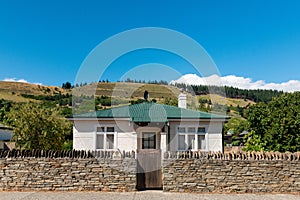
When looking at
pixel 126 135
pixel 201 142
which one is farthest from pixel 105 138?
pixel 201 142

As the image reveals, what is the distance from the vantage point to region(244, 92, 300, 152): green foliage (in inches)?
625

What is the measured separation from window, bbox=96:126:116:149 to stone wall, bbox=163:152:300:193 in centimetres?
706

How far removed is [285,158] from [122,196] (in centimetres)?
658

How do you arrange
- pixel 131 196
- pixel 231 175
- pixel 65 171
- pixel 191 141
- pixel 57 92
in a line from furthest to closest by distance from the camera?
pixel 57 92
pixel 191 141
pixel 231 175
pixel 65 171
pixel 131 196

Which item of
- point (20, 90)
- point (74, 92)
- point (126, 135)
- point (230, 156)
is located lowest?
point (230, 156)

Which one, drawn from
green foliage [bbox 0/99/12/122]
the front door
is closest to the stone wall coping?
the front door

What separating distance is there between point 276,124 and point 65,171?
1245 centimetres

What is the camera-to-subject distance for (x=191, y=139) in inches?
679

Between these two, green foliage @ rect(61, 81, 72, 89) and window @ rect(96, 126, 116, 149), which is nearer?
window @ rect(96, 126, 116, 149)

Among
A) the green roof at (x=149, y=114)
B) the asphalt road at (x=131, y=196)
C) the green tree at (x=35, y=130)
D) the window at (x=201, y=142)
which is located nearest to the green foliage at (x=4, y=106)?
the green tree at (x=35, y=130)

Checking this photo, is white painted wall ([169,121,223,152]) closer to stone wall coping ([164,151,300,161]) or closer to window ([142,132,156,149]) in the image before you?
window ([142,132,156,149])

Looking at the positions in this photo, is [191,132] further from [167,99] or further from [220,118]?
[167,99]

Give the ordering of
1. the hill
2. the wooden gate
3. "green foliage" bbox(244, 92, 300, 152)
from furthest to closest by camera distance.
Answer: the hill < "green foliage" bbox(244, 92, 300, 152) < the wooden gate

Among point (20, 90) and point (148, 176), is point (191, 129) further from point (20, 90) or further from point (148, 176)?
point (20, 90)
